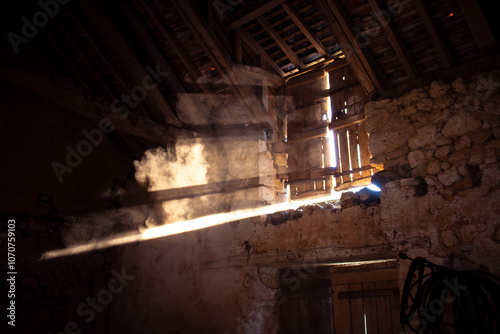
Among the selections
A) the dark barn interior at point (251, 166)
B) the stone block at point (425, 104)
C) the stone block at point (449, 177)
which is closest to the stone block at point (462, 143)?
the dark barn interior at point (251, 166)

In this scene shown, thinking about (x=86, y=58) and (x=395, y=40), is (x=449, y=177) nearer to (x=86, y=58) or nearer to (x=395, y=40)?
(x=395, y=40)

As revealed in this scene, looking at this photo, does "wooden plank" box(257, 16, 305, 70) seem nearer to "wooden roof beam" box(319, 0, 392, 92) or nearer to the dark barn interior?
the dark barn interior

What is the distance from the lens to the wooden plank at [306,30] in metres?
4.30

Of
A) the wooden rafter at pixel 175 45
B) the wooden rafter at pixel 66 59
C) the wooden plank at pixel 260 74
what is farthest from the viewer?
the wooden rafter at pixel 66 59

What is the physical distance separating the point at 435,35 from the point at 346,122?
132cm

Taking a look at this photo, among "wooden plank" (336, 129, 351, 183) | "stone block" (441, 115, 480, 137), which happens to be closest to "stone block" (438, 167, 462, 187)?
"stone block" (441, 115, 480, 137)

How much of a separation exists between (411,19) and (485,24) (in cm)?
64

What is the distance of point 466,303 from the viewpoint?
2838 millimetres

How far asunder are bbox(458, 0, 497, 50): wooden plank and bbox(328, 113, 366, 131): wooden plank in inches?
52.4

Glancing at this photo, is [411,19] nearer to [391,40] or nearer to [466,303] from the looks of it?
[391,40]

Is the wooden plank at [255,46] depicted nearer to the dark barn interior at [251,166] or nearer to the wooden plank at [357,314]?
the dark barn interior at [251,166]

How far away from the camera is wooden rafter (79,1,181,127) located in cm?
460

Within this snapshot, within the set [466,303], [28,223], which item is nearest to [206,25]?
[28,223]

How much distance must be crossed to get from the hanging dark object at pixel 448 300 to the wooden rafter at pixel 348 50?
187cm
